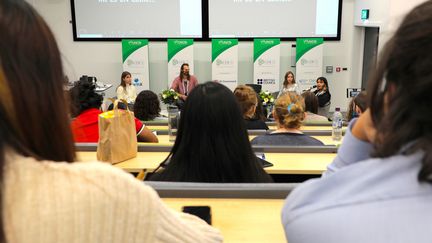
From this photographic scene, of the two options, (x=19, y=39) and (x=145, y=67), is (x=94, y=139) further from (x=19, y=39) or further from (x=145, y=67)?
(x=145, y=67)

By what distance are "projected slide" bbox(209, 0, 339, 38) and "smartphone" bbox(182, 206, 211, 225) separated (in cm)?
764

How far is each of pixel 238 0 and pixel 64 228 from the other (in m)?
8.57

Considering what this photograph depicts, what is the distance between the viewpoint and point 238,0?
8.84 metres

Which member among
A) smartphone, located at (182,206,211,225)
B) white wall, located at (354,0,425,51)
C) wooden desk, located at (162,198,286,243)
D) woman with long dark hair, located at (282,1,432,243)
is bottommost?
wooden desk, located at (162,198,286,243)

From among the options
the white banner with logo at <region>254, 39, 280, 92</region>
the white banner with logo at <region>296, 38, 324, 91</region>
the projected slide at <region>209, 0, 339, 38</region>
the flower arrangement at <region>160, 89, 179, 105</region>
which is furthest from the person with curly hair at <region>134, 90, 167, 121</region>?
the white banner with logo at <region>296, 38, 324, 91</region>

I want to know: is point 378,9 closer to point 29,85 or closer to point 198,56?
point 198,56

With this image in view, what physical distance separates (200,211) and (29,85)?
0.99m

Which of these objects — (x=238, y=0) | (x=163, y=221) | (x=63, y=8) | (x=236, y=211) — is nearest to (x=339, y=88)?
(x=238, y=0)

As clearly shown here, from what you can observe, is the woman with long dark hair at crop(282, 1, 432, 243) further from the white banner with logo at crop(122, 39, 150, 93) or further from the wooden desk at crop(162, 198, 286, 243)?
the white banner with logo at crop(122, 39, 150, 93)

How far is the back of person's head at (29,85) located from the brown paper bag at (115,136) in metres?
1.76

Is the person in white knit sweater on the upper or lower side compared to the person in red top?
upper

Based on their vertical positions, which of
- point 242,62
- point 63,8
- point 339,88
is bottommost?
point 339,88

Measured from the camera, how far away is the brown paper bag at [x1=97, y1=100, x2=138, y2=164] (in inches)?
103

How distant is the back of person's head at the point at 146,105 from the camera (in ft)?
17.3
